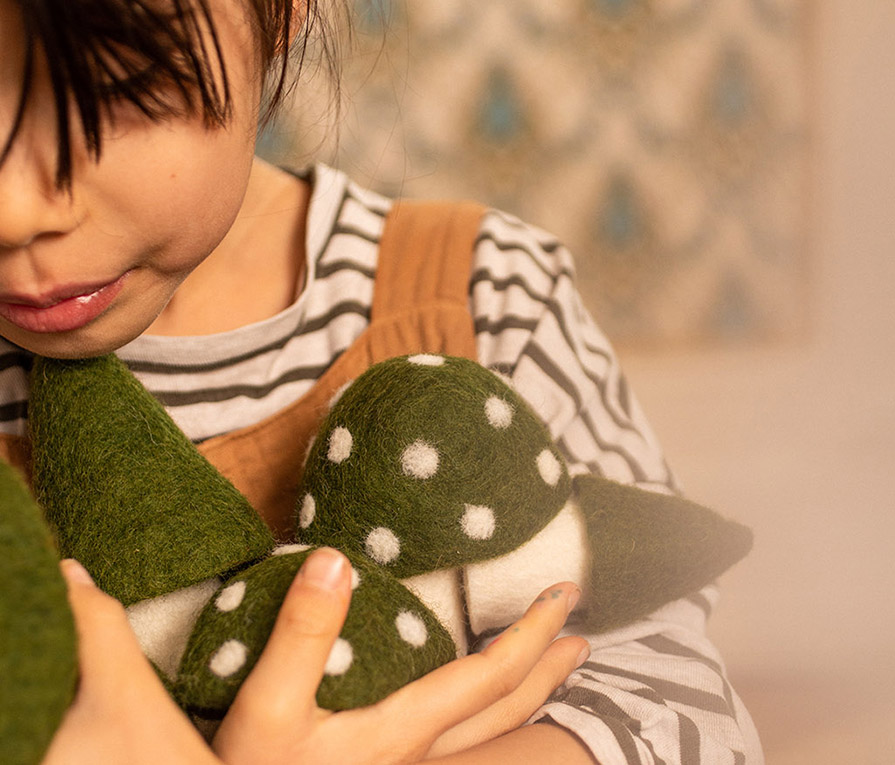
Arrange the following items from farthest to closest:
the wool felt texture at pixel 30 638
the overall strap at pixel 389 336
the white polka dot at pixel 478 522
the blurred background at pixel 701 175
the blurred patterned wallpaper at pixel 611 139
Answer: the blurred patterned wallpaper at pixel 611 139
the blurred background at pixel 701 175
the overall strap at pixel 389 336
the white polka dot at pixel 478 522
the wool felt texture at pixel 30 638

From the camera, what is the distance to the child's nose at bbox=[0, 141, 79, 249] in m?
0.28

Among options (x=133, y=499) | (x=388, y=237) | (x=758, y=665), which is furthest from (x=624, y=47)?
(x=133, y=499)

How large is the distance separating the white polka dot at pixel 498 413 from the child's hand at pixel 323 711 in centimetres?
8

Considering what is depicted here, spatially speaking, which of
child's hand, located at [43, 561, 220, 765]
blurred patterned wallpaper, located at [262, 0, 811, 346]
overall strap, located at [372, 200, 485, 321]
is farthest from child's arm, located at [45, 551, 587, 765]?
blurred patterned wallpaper, located at [262, 0, 811, 346]

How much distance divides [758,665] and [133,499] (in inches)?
12.9

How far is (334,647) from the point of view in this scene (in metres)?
0.27

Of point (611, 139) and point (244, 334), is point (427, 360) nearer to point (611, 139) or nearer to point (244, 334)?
point (244, 334)

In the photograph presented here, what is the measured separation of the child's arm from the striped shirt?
86mm

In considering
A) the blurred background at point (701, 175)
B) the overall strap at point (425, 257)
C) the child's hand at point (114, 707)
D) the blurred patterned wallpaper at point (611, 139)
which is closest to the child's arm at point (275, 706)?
the child's hand at point (114, 707)

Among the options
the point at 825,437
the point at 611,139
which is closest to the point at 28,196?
the point at 825,437

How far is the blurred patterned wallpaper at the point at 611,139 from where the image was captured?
0.91 metres

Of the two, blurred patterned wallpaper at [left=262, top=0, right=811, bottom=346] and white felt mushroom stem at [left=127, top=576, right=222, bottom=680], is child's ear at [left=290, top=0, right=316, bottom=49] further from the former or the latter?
blurred patterned wallpaper at [left=262, top=0, right=811, bottom=346]

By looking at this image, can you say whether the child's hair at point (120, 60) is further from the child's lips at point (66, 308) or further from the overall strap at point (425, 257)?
the overall strap at point (425, 257)

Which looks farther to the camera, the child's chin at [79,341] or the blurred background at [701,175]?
the blurred background at [701,175]
